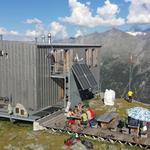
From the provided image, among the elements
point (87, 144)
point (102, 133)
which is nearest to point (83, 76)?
point (102, 133)

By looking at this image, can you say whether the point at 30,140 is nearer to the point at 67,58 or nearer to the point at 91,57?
the point at 67,58

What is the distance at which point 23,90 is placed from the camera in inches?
1126

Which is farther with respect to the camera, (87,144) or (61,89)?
(61,89)

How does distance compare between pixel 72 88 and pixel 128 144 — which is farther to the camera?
pixel 72 88

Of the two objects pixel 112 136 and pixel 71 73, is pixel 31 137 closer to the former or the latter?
pixel 112 136

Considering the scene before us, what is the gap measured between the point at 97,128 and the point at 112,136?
2.16m

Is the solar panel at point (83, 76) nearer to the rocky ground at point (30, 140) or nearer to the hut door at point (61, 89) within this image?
the hut door at point (61, 89)

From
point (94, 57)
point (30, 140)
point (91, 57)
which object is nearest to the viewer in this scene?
point (30, 140)

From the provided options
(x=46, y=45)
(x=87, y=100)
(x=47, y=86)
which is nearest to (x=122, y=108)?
(x=87, y=100)

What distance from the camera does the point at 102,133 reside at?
76.2 ft

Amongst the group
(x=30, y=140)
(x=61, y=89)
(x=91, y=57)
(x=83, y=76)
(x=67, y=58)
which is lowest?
(x=30, y=140)

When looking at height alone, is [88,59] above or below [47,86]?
above

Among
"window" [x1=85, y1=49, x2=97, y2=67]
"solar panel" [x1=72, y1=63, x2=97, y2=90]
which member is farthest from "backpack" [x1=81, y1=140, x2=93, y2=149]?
"window" [x1=85, y1=49, x2=97, y2=67]

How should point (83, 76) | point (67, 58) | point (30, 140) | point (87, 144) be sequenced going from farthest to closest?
point (67, 58)
point (83, 76)
point (30, 140)
point (87, 144)
